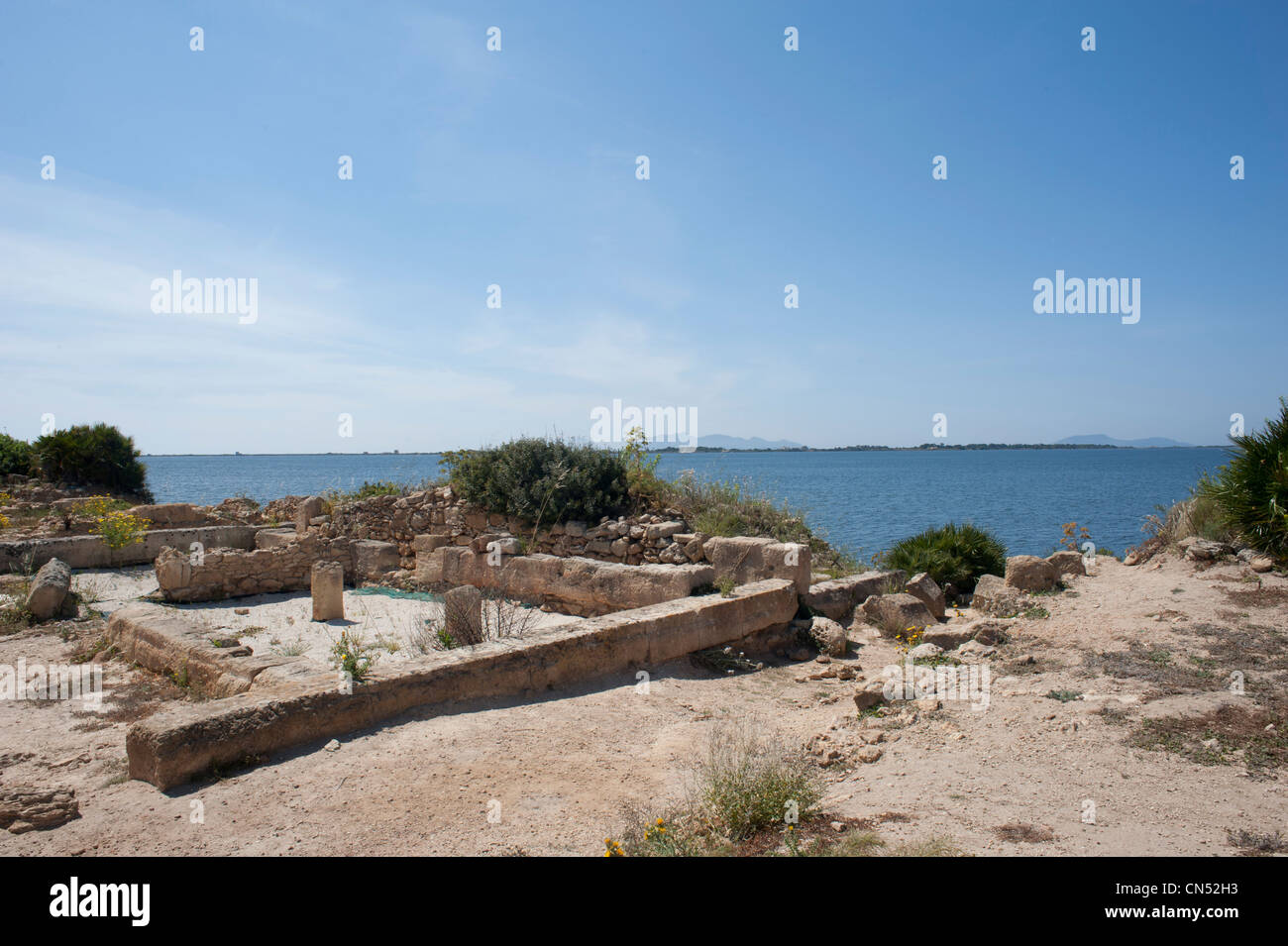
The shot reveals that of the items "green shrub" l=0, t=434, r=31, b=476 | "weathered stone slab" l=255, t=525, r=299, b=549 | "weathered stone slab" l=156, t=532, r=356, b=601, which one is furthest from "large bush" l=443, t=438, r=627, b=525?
"green shrub" l=0, t=434, r=31, b=476

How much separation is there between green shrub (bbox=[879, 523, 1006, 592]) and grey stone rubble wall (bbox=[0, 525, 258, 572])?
1131 centimetres

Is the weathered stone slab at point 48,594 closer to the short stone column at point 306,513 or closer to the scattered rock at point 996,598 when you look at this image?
the short stone column at point 306,513

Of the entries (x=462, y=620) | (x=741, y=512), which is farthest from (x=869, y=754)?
(x=741, y=512)

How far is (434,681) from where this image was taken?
491 cm

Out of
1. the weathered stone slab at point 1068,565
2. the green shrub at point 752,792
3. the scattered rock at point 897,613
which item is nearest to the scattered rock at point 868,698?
the green shrub at point 752,792

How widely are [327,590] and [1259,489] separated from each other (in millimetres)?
10927

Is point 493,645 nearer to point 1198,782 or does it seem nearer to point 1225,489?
point 1198,782

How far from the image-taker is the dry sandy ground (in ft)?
10.3

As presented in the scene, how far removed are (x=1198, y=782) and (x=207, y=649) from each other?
6.61m

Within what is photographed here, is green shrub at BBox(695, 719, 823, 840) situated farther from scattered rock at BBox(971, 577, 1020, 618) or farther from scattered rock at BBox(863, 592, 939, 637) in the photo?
scattered rock at BBox(971, 577, 1020, 618)

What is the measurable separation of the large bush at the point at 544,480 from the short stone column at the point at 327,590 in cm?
244

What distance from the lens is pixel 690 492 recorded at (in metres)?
10.6

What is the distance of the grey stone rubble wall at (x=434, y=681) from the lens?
12.8 ft
